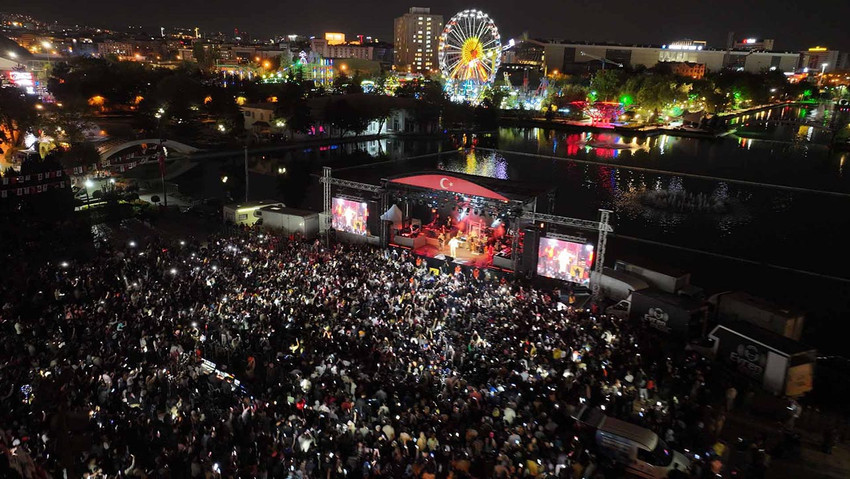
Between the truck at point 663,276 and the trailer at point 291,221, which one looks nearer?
the truck at point 663,276

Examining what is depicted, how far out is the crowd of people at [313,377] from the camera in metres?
7.37

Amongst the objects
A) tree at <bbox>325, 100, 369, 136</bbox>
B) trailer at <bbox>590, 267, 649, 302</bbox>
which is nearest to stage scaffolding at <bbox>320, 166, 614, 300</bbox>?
trailer at <bbox>590, 267, 649, 302</bbox>

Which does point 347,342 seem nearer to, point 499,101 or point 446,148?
point 446,148

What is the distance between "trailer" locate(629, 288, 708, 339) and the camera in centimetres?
1270

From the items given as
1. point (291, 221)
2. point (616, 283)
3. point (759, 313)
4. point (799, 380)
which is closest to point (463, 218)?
point (291, 221)

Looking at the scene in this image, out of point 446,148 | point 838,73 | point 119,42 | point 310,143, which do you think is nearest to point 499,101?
point 446,148

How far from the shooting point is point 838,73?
467 feet

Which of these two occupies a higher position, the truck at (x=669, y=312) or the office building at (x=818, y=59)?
the office building at (x=818, y=59)

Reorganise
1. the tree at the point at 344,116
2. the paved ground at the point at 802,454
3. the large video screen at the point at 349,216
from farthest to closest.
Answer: the tree at the point at 344,116 → the large video screen at the point at 349,216 → the paved ground at the point at 802,454

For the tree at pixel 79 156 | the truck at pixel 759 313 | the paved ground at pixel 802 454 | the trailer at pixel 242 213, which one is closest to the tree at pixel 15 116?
the tree at pixel 79 156

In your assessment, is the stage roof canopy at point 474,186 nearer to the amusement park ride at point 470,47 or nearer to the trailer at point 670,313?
the trailer at point 670,313

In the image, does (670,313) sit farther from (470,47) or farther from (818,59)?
(818,59)

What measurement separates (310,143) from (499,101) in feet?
102

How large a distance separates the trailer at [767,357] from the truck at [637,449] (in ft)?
13.3
